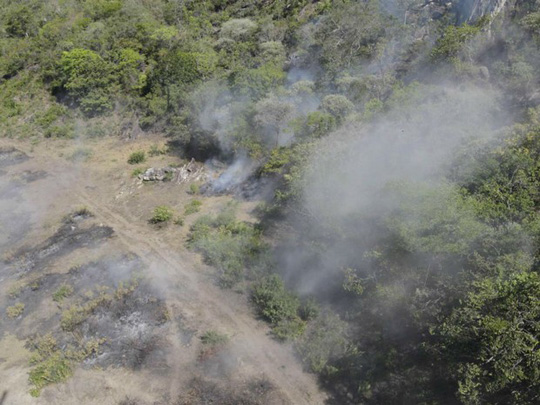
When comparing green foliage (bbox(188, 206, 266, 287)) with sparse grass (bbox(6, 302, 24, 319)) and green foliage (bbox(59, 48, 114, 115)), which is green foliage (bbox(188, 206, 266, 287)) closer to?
sparse grass (bbox(6, 302, 24, 319))

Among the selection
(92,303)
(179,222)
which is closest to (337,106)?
(179,222)

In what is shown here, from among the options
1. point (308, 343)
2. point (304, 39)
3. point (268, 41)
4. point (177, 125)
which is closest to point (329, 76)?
point (304, 39)

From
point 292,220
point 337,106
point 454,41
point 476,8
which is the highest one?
point 476,8

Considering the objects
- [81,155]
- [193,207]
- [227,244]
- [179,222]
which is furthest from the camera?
[81,155]

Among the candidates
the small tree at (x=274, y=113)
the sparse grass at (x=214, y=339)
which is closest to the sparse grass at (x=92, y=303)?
the sparse grass at (x=214, y=339)

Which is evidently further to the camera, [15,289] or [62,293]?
[15,289]

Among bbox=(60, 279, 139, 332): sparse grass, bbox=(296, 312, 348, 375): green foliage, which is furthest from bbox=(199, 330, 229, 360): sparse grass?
bbox=(60, 279, 139, 332): sparse grass

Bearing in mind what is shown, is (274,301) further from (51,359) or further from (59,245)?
(59,245)
